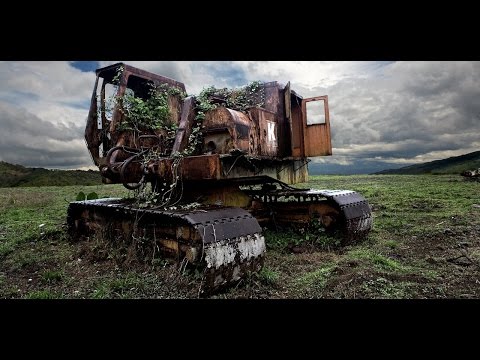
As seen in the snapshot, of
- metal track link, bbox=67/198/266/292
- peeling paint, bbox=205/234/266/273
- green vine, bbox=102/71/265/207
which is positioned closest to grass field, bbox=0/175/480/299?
metal track link, bbox=67/198/266/292

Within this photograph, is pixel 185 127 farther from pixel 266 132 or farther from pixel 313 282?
pixel 313 282

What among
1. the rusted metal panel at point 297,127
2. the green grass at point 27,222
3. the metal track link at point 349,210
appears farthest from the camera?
the green grass at point 27,222

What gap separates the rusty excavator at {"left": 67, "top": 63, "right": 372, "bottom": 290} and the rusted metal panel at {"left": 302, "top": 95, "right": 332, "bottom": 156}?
19 mm

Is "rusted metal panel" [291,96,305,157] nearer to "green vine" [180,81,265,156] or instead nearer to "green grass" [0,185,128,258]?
"green vine" [180,81,265,156]

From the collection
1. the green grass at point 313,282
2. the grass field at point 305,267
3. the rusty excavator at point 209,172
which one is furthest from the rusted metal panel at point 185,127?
the green grass at point 313,282

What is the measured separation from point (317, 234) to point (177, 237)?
331 centimetres

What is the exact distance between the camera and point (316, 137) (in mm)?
7027

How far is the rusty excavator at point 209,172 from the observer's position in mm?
4461

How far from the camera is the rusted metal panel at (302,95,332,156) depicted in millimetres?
6938

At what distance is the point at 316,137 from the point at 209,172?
9.84ft

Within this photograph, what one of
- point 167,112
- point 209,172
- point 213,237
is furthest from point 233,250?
point 167,112

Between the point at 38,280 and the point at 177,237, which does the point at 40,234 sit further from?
the point at 177,237

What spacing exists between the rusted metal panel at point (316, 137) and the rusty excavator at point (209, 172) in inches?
0.8

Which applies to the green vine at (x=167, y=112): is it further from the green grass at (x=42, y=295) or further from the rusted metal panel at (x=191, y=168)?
the green grass at (x=42, y=295)
